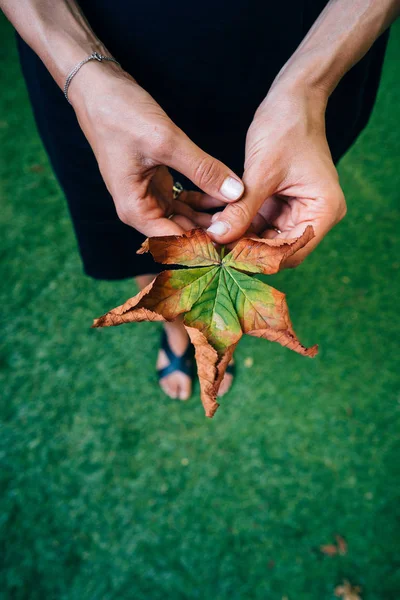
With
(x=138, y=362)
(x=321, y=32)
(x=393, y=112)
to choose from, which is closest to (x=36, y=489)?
(x=138, y=362)

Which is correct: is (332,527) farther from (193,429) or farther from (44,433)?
(44,433)

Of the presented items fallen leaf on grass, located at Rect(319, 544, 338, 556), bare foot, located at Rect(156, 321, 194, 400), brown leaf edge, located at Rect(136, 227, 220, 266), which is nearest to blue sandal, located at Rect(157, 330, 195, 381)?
bare foot, located at Rect(156, 321, 194, 400)

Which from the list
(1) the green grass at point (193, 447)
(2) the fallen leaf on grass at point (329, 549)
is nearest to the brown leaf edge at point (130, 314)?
(1) the green grass at point (193, 447)

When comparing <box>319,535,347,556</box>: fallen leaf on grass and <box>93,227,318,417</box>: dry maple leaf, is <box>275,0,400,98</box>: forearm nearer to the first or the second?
<box>93,227,318,417</box>: dry maple leaf

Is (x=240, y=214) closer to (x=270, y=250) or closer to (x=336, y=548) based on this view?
(x=270, y=250)

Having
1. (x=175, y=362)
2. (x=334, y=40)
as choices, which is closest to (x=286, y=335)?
(x=334, y=40)

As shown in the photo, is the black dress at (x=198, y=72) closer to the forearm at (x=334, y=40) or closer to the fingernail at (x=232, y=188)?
the forearm at (x=334, y=40)
